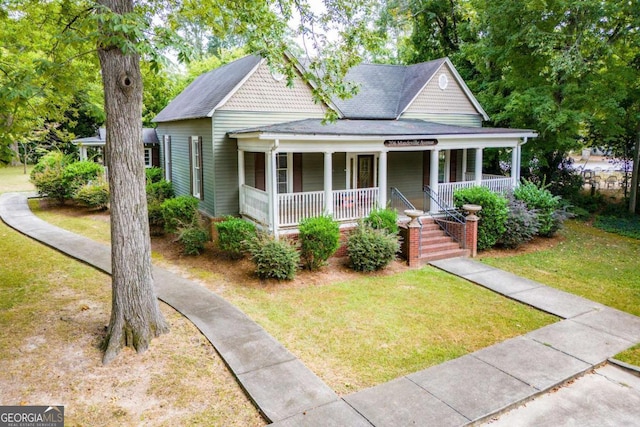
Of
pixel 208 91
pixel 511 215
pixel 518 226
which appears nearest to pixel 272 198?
pixel 208 91

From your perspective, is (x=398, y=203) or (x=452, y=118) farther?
(x=452, y=118)

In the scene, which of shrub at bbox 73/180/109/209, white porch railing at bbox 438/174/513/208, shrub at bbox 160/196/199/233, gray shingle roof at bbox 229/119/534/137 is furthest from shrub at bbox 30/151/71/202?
white porch railing at bbox 438/174/513/208

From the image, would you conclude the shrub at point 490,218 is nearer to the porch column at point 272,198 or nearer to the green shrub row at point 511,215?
the green shrub row at point 511,215

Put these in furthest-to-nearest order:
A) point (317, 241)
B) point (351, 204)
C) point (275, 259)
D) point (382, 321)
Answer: point (351, 204) < point (317, 241) < point (275, 259) < point (382, 321)

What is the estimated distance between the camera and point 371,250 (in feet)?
40.5

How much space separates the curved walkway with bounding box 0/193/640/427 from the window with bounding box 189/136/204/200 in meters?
6.17

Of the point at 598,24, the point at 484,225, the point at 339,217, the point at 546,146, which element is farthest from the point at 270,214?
the point at 598,24

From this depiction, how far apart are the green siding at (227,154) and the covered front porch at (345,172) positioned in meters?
0.32

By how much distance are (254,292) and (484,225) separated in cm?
797

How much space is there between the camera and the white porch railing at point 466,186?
16219 mm

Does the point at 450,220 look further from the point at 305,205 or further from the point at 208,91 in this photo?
the point at 208,91

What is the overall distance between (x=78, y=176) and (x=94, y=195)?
2134 mm

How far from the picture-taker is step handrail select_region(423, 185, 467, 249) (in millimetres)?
14633

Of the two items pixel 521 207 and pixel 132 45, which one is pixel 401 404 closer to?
pixel 132 45
